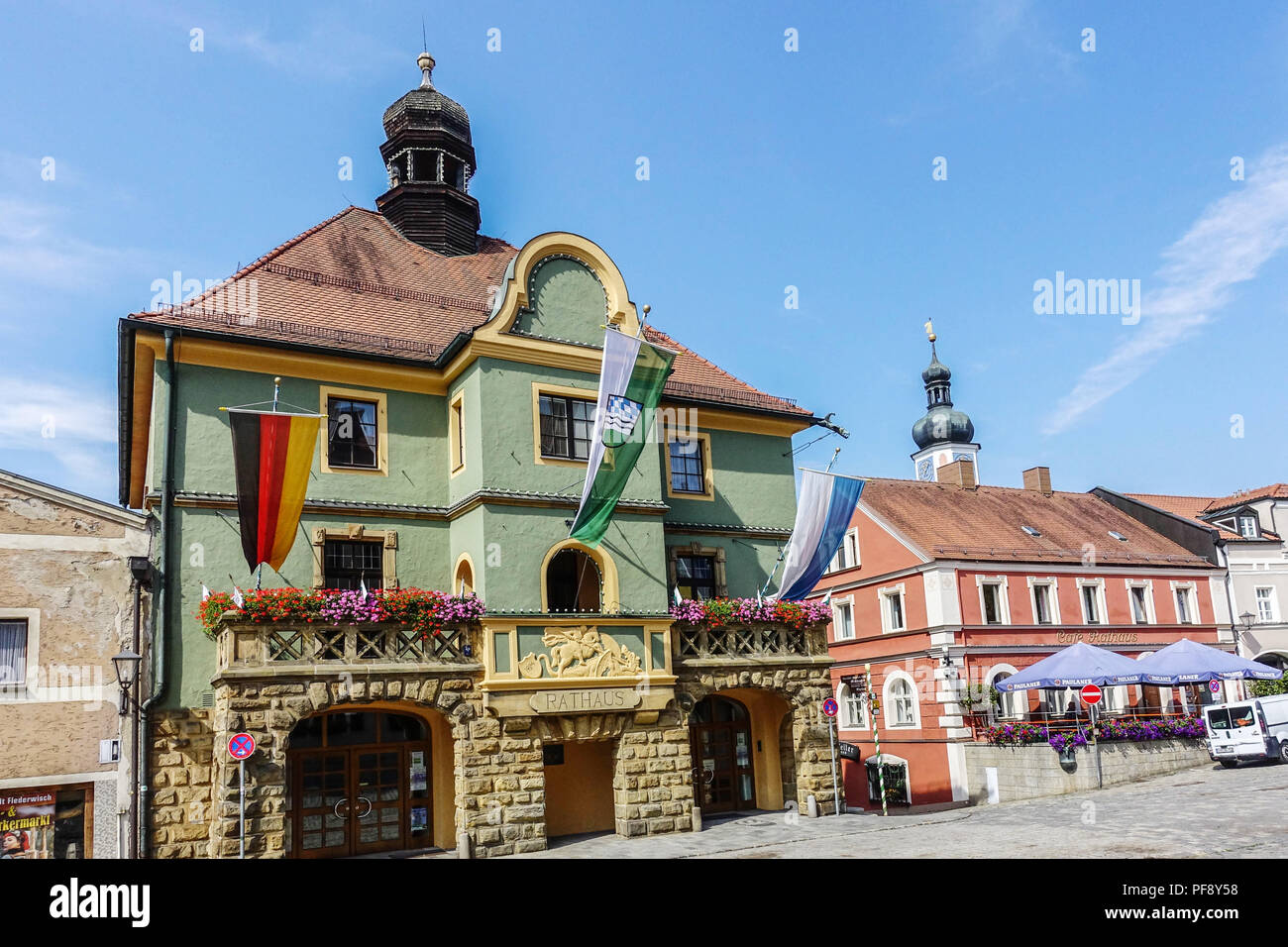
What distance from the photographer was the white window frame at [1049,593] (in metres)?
36.6

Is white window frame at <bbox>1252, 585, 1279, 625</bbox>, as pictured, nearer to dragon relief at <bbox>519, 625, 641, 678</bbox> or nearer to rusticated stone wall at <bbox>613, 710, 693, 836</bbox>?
rusticated stone wall at <bbox>613, 710, 693, 836</bbox>

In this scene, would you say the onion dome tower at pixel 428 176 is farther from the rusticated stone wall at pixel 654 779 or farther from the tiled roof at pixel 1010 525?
the tiled roof at pixel 1010 525

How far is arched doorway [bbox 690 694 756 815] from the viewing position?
24141 mm

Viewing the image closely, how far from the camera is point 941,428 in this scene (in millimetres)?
74188

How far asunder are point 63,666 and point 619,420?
1055cm

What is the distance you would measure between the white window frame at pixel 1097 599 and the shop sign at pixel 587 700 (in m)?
23.3

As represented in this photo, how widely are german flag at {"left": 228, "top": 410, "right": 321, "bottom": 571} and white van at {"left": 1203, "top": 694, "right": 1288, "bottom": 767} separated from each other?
1016 inches

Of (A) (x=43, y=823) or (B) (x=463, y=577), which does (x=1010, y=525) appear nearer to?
(B) (x=463, y=577)

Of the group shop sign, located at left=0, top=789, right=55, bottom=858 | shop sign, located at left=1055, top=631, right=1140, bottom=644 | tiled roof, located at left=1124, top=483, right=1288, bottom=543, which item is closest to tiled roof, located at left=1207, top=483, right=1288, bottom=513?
tiled roof, located at left=1124, top=483, right=1288, bottom=543

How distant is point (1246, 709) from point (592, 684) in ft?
66.0

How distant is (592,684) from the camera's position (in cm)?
2012
